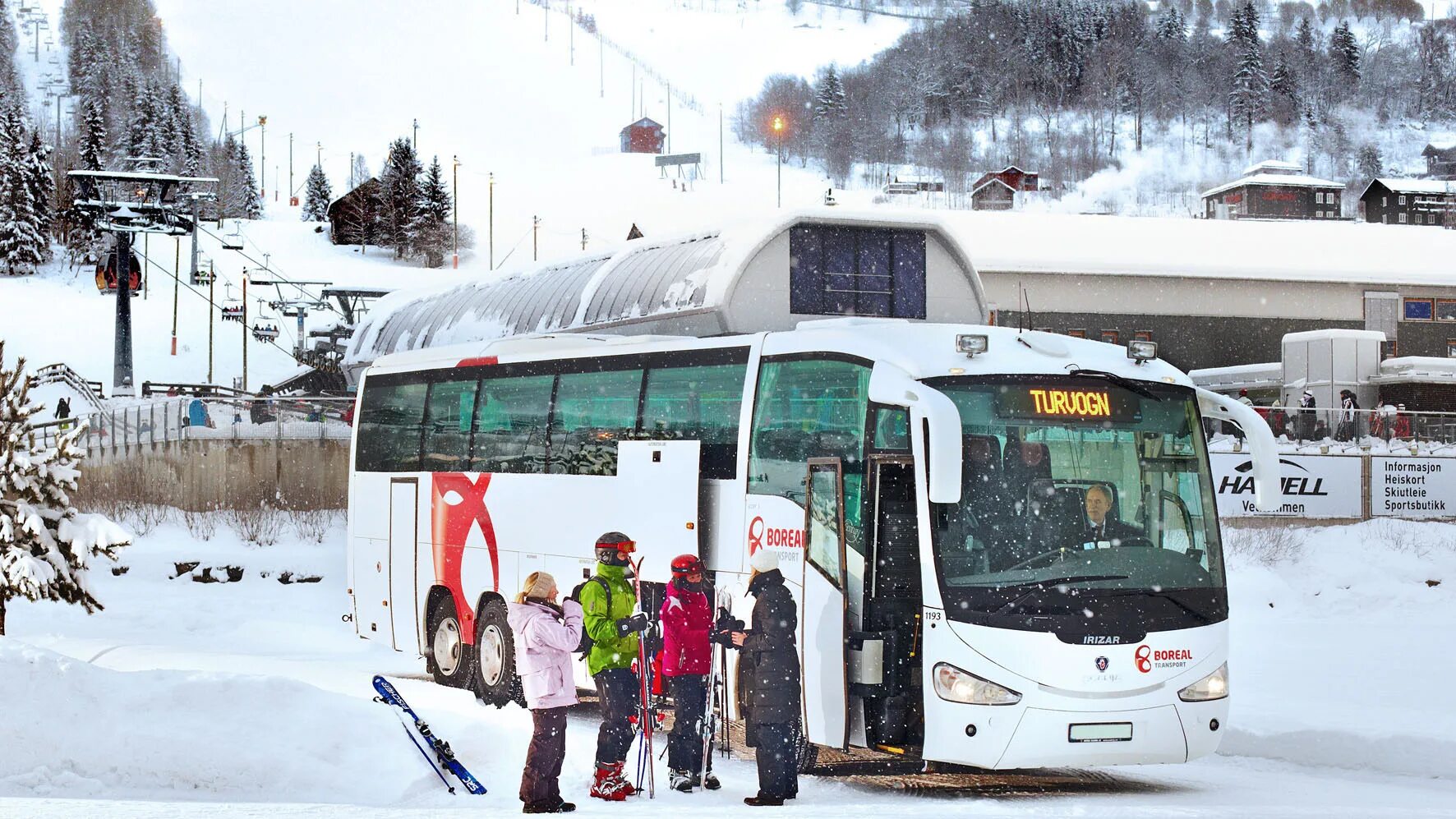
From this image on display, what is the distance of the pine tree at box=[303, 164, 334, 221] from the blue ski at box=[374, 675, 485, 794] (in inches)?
5091

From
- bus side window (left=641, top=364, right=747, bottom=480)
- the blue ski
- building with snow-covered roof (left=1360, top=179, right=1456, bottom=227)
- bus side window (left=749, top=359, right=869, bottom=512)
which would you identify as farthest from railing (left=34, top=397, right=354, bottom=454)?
building with snow-covered roof (left=1360, top=179, right=1456, bottom=227)

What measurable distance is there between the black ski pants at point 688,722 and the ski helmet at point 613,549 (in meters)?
0.98

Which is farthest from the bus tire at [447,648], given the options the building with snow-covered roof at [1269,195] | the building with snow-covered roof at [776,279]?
the building with snow-covered roof at [1269,195]

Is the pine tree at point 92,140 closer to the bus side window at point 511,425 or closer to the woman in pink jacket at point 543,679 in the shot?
the bus side window at point 511,425

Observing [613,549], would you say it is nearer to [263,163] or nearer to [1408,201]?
[1408,201]

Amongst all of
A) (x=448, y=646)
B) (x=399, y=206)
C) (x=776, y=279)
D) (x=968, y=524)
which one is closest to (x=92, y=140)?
(x=399, y=206)

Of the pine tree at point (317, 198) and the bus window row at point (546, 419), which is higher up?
the pine tree at point (317, 198)

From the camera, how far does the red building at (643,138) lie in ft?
555

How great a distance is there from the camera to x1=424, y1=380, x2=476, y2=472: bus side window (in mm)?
16547

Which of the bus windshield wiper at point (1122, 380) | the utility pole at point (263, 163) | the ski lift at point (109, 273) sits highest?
the utility pole at point (263, 163)

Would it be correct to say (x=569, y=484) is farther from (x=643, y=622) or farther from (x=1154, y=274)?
(x=1154, y=274)

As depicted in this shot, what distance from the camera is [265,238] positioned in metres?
118

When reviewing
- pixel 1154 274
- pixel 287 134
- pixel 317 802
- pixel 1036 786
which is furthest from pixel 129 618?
pixel 287 134

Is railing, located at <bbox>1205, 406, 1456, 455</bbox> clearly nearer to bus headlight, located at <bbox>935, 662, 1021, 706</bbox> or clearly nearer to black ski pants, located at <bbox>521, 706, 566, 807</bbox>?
bus headlight, located at <bbox>935, 662, 1021, 706</bbox>
